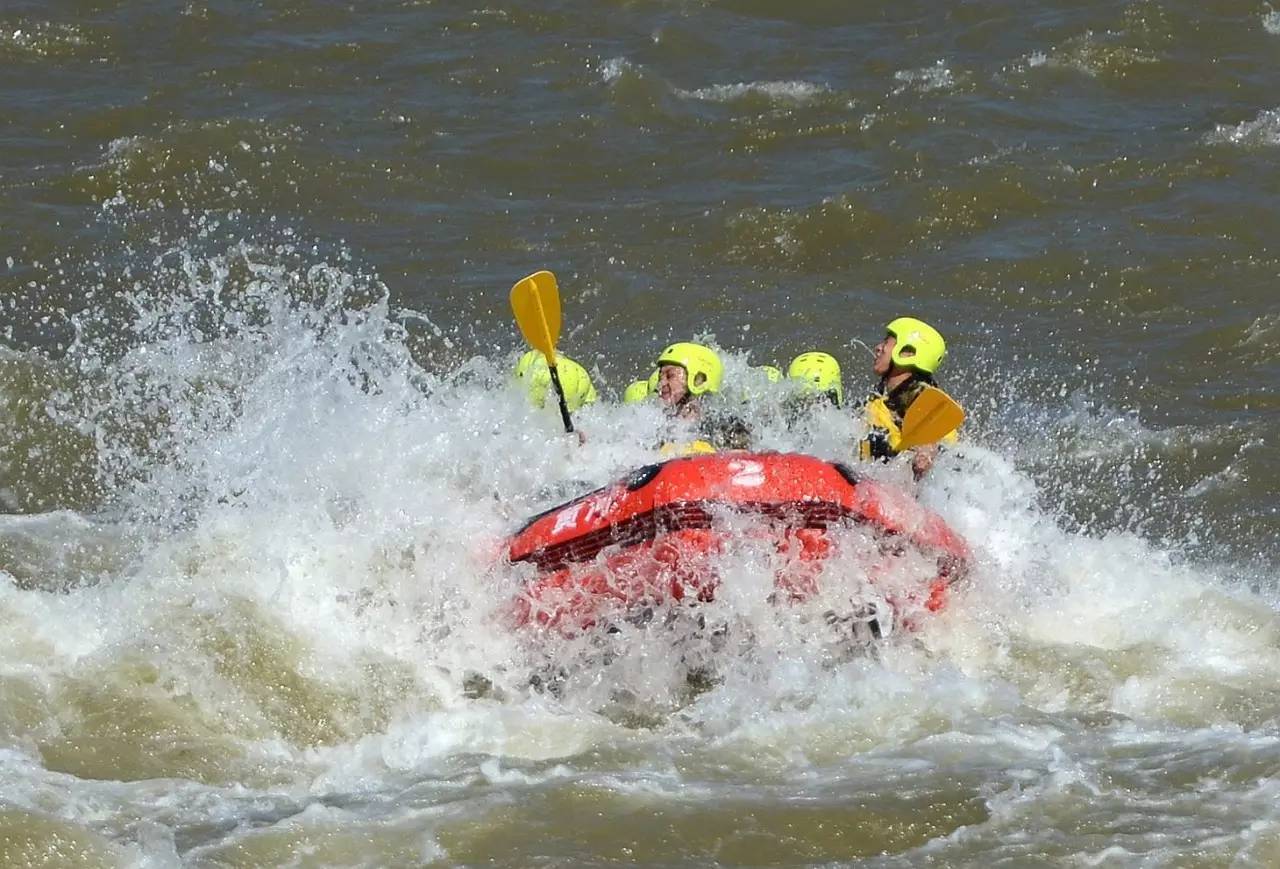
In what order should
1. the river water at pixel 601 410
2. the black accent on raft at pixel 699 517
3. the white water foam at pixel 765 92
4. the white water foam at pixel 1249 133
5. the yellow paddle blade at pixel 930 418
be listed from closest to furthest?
the river water at pixel 601 410 → the black accent on raft at pixel 699 517 → the yellow paddle blade at pixel 930 418 → the white water foam at pixel 1249 133 → the white water foam at pixel 765 92

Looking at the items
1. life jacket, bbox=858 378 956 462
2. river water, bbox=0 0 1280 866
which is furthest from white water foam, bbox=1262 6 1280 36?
life jacket, bbox=858 378 956 462

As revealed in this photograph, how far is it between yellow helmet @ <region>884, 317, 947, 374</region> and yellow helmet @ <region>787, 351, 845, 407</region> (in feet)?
1.60

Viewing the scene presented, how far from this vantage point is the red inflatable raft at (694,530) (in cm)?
637

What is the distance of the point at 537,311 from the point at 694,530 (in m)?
1.76

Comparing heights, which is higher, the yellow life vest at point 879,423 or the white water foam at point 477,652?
the yellow life vest at point 879,423

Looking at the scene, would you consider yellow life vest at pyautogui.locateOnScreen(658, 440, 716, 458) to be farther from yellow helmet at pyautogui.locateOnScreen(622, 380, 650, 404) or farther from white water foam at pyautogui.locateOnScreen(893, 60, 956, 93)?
white water foam at pyautogui.locateOnScreen(893, 60, 956, 93)

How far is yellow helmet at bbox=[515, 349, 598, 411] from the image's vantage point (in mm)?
8227

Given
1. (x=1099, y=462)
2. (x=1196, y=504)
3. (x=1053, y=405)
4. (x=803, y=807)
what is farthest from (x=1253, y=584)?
(x=803, y=807)

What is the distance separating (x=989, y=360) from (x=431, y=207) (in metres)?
3.89

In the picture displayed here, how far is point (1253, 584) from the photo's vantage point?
299 inches

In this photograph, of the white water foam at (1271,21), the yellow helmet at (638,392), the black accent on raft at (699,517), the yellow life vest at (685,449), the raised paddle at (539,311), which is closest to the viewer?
the black accent on raft at (699,517)

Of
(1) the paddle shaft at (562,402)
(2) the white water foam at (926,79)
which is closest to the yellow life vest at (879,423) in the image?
(1) the paddle shaft at (562,402)

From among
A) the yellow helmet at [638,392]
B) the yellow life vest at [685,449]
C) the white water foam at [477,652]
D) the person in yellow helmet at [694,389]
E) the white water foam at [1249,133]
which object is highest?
the white water foam at [1249,133]

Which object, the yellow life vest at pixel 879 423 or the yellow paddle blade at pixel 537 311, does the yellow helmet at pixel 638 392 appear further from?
the yellow life vest at pixel 879 423
